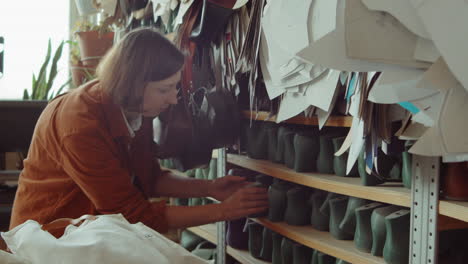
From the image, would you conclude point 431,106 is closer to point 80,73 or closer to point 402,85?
point 402,85

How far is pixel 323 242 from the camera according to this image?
50.5 inches

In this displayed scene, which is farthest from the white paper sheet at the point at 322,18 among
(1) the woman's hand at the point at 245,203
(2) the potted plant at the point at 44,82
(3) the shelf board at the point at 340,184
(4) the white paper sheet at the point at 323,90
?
(2) the potted plant at the point at 44,82

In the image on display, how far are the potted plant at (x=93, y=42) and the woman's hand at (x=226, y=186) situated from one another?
1330 mm

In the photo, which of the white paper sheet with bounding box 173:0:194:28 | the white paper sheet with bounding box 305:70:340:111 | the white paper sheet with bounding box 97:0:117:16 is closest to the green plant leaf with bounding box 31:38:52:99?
the white paper sheet with bounding box 97:0:117:16

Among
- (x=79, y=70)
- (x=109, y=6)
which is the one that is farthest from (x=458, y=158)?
(x=79, y=70)

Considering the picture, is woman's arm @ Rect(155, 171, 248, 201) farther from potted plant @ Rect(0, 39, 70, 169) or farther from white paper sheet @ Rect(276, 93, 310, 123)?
potted plant @ Rect(0, 39, 70, 169)

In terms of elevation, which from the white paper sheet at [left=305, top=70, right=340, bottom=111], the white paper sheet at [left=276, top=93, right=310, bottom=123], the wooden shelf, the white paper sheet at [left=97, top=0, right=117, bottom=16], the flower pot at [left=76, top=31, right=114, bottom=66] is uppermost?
the white paper sheet at [left=97, top=0, right=117, bottom=16]

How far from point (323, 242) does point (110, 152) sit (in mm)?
641

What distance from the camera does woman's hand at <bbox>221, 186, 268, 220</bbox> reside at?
150cm

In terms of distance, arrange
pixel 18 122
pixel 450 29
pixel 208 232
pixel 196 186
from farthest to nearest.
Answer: pixel 18 122 → pixel 208 232 → pixel 196 186 → pixel 450 29

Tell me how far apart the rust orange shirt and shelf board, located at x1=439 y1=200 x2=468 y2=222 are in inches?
32.8

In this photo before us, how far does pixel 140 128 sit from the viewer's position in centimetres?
180

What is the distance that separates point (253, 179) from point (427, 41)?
103 centimetres

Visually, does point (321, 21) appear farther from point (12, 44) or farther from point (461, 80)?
point (12, 44)
